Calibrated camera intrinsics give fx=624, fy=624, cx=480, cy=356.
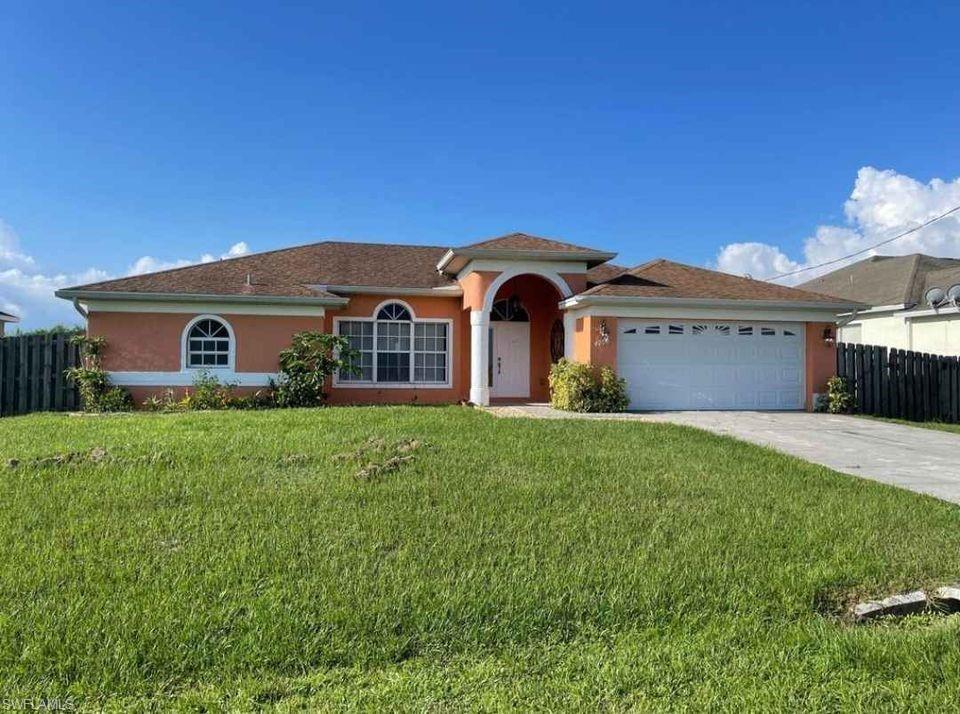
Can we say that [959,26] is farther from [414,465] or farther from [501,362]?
Answer: [414,465]

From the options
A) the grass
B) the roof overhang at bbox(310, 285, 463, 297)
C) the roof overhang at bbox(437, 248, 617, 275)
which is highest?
the roof overhang at bbox(437, 248, 617, 275)

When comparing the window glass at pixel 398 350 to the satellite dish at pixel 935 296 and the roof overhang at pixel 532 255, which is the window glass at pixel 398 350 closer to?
the roof overhang at pixel 532 255

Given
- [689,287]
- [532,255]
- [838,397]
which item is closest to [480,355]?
[532,255]

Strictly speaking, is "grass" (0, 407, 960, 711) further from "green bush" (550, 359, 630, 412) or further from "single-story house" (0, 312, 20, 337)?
"single-story house" (0, 312, 20, 337)

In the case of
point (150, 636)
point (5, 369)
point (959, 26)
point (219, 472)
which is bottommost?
point (150, 636)

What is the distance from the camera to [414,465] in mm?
7578

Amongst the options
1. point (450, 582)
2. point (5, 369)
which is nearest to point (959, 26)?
point (450, 582)

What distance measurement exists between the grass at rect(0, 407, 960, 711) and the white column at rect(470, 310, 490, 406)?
8.60 m

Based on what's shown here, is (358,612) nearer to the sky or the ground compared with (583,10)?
nearer to the ground

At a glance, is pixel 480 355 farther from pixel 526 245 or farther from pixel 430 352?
pixel 526 245

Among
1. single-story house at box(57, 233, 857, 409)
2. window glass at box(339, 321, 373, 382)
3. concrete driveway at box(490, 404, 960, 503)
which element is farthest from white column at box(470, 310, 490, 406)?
window glass at box(339, 321, 373, 382)

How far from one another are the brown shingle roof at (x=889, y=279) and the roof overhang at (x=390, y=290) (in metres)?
16.4

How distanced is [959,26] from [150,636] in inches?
750

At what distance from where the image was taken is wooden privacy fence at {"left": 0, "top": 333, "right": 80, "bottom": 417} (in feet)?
51.0
